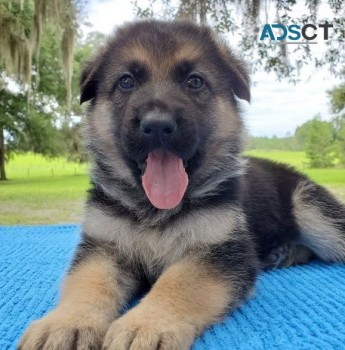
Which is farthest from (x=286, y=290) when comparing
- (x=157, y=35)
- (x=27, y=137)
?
(x=27, y=137)

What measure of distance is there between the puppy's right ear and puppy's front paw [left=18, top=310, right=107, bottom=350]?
1.02m

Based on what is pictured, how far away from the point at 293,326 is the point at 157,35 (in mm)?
1210

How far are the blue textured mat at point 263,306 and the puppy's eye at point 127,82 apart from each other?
34.9 inches

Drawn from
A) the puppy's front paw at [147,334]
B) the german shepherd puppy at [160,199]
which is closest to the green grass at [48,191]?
the german shepherd puppy at [160,199]

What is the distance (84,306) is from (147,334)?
0.91ft

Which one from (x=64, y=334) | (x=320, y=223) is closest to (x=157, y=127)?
(x=64, y=334)

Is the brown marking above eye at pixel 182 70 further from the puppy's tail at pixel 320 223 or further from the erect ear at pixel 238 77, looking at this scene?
the puppy's tail at pixel 320 223

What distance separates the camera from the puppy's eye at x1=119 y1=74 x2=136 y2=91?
2041 mm

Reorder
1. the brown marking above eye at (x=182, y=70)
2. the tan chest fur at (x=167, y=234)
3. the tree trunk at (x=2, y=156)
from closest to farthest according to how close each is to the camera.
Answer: the tan chest fur at (x=167, y=234)
the brown marking above eye at (x=182, y=70)
the tree trunk at (x=2, y=156)

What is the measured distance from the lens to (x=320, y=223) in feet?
8.84

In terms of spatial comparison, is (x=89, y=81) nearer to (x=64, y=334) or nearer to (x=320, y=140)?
(x=64, y=334)

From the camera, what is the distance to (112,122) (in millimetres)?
2074

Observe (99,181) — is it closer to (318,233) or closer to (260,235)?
(260,235)

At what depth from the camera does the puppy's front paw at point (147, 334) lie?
54.1 inches
